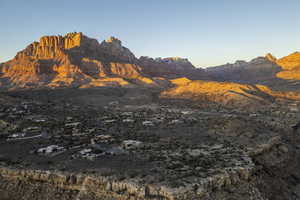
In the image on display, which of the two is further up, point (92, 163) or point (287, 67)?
point (287, 67)

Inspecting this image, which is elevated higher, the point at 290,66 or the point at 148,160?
the point at 290,66

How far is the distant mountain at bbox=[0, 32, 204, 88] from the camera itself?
100188 millimetres

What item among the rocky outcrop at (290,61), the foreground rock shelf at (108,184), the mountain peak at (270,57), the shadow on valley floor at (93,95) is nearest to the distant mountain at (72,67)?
the shadow on valley floor at (93,95)

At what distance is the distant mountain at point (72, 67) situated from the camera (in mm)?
100188

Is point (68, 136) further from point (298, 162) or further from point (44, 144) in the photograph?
point (298, 162)

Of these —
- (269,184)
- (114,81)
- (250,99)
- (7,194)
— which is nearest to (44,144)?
(7,194)

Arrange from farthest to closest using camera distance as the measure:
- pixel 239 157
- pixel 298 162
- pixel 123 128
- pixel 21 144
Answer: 1. pixel 123 128
2. pixel 21 144
3. pixel 298 162
4. pixel 239 157

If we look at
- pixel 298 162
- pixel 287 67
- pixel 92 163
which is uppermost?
pixel 287 67

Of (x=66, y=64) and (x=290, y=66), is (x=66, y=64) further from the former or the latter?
(x=290, y=66)

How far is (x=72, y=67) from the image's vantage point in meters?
109

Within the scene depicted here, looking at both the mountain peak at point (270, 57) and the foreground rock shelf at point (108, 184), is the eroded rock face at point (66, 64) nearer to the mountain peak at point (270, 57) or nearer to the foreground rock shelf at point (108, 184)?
the foreground rock shelf at point (108, 184)

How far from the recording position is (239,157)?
17.2 meters

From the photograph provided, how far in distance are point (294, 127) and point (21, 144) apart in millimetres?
34158

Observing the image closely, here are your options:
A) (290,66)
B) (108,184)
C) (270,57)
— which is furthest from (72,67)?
(270,57)
